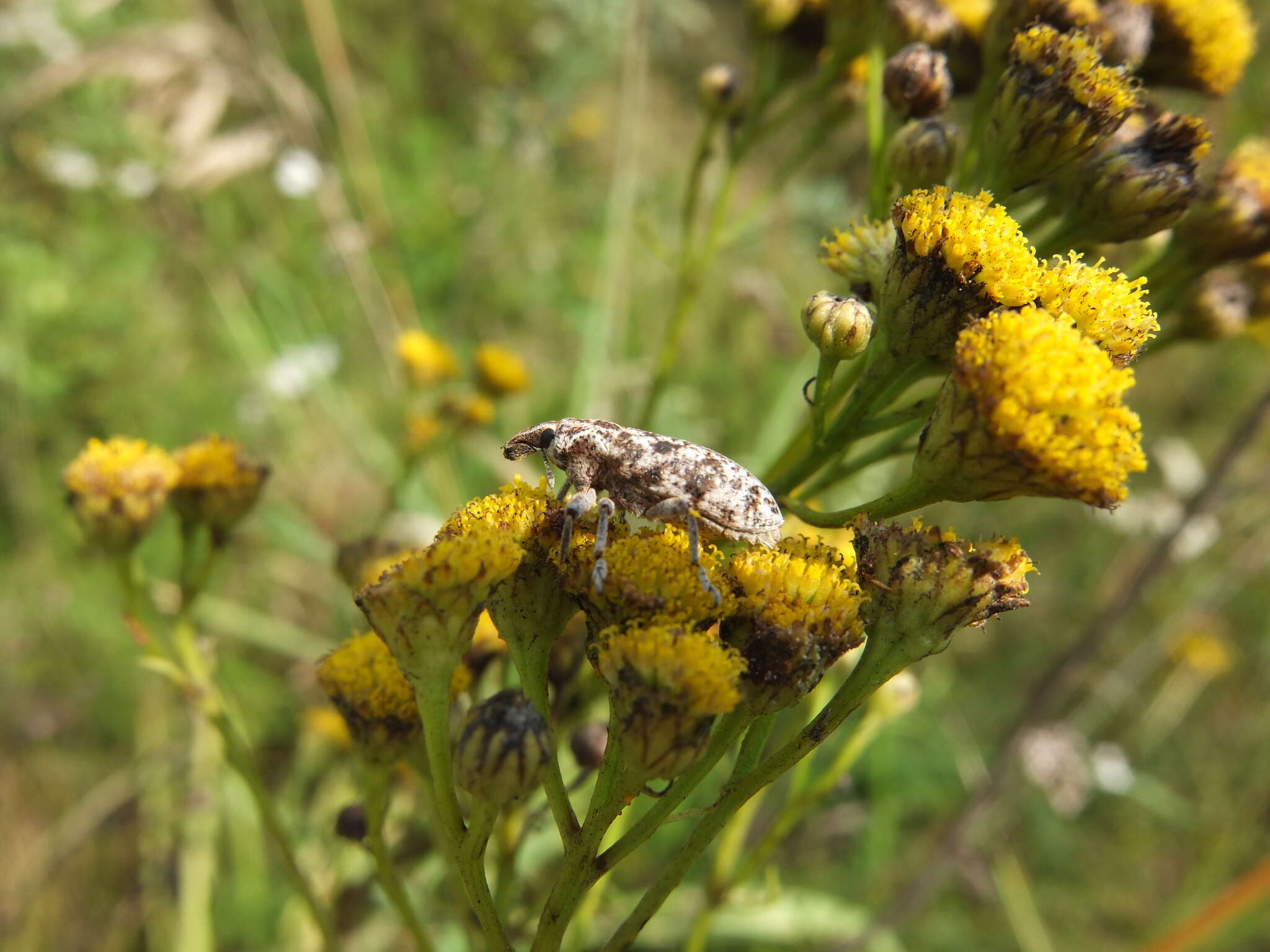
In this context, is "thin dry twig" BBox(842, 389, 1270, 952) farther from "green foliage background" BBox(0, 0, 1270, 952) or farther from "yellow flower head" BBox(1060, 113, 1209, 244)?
"yellow flower head" BBox(1060, 113, 1209, 244)

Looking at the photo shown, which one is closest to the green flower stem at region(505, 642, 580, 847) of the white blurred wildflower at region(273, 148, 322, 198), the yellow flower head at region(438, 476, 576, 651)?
the yellow flower head at region(438, 476, 576, 651)

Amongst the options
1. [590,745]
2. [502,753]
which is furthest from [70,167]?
[502,753]

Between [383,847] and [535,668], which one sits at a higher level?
[535,668]

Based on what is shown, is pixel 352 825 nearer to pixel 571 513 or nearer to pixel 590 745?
pixel 590 745

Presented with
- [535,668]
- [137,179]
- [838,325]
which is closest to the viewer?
[535,668]

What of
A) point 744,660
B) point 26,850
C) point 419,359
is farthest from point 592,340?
point 26,850

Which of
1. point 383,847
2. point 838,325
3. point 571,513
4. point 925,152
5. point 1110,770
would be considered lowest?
point 1110,770

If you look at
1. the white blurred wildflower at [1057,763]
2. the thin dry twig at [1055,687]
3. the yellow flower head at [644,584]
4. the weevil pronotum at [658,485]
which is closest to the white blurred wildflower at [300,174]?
the weevil pronotum at [658,485]

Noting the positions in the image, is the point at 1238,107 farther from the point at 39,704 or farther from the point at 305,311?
the point at 39,704
